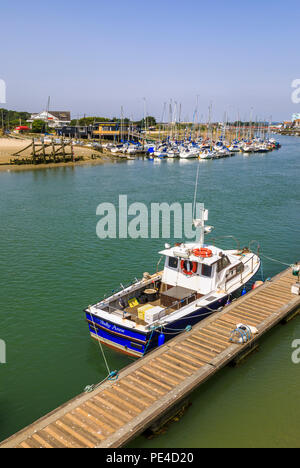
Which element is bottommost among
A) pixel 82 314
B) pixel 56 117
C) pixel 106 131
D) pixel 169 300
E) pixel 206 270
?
pixel 82 314

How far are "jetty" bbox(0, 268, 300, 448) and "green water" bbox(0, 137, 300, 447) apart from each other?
1.16 metres

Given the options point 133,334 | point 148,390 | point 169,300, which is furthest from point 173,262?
point 148,390

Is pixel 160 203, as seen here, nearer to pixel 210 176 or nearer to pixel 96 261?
pixel 96 261

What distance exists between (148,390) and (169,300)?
18.2 ft

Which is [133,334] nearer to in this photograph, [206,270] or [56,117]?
[206,270]

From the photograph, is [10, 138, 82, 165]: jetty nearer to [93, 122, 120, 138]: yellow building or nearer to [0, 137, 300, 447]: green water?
[0, 137, 300, 447]: green water

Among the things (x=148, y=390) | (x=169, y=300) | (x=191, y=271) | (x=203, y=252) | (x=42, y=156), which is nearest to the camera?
(x=148, y=390)

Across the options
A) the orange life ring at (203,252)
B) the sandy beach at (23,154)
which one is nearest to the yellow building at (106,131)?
the sandy beach at (23,154)

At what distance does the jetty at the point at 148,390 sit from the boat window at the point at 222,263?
1886mm

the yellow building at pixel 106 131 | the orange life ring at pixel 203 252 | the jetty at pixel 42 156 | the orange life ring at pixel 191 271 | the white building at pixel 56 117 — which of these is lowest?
the orange life ring at pixel 191 271

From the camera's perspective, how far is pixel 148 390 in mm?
10992

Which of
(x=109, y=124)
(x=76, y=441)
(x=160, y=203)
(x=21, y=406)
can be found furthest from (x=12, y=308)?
(x=109, y=124)

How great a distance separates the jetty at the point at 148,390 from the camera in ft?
30.6

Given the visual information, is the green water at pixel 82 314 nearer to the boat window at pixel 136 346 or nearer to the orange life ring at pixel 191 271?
the boat window at pixel 136 346
